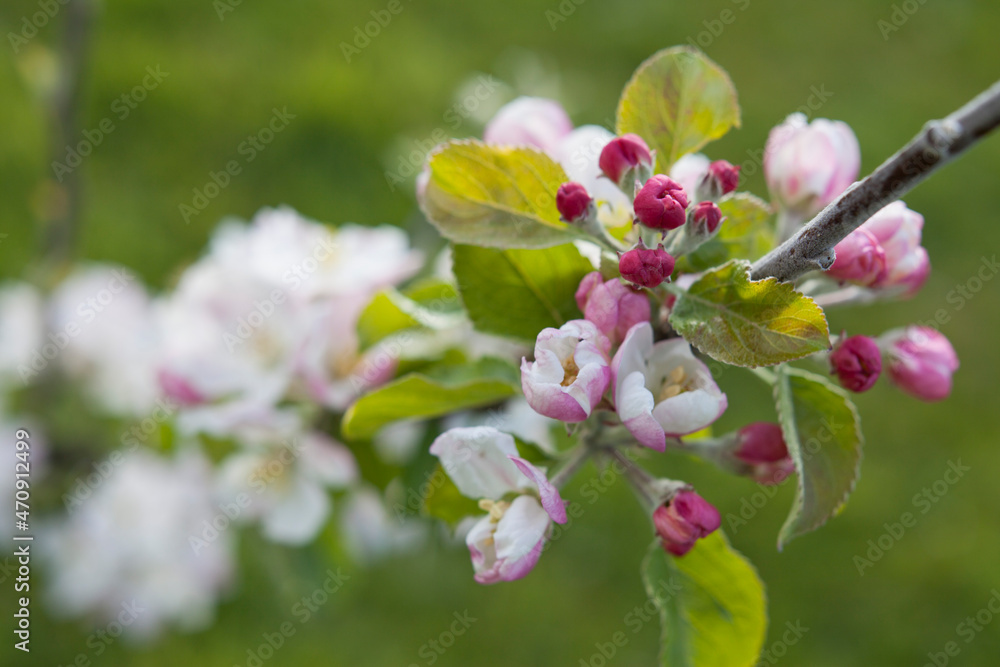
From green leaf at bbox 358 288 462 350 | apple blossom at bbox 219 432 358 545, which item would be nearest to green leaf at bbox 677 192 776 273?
green leaf at bbox 358 288 462 350

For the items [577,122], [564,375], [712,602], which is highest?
[564,375]

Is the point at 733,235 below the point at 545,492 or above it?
above

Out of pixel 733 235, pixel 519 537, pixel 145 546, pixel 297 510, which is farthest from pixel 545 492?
pixel 145 546

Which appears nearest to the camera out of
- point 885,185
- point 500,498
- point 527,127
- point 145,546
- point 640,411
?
point 885,185

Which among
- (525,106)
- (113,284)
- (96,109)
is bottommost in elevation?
(96,109)

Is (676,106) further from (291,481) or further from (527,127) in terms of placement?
(291,481)

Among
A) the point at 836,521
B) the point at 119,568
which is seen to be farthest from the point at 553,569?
the point at 119,568

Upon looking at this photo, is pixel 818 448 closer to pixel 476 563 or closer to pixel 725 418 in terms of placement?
pixel 476 563
